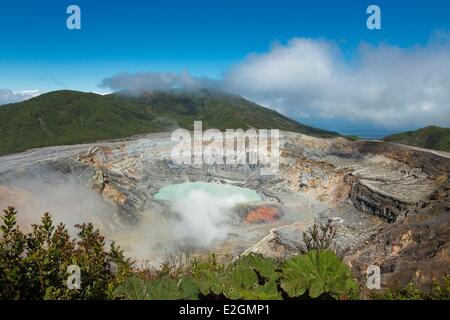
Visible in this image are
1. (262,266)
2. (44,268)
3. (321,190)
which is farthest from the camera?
(321,190)

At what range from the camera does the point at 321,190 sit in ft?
156

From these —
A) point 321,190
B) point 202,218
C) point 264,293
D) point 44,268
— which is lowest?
point 202,218

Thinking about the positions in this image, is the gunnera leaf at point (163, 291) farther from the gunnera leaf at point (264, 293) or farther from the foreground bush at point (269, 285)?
the gunnera leaf at point (264, 293)

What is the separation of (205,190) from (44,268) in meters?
41.2

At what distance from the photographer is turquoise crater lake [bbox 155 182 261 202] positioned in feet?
157

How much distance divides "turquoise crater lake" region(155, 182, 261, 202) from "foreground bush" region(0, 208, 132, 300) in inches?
1464

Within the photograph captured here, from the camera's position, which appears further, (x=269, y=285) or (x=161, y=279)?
(x=161, y=279)

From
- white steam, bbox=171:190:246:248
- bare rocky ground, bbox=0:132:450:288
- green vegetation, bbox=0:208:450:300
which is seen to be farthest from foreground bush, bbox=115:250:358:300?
white steam, bbox=171:190:246:248

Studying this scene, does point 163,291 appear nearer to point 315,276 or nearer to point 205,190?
point 315,276

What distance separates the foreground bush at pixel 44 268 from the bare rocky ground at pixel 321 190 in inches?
574

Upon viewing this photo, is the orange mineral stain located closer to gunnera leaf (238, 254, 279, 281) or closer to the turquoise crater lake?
the turquoise crater lake

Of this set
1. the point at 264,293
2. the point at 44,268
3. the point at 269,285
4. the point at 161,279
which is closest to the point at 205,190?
the point at 44,268

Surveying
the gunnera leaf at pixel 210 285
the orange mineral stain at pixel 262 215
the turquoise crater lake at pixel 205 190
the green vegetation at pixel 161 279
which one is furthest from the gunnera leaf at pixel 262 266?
the turquoise crater lake at pixel 205 190
